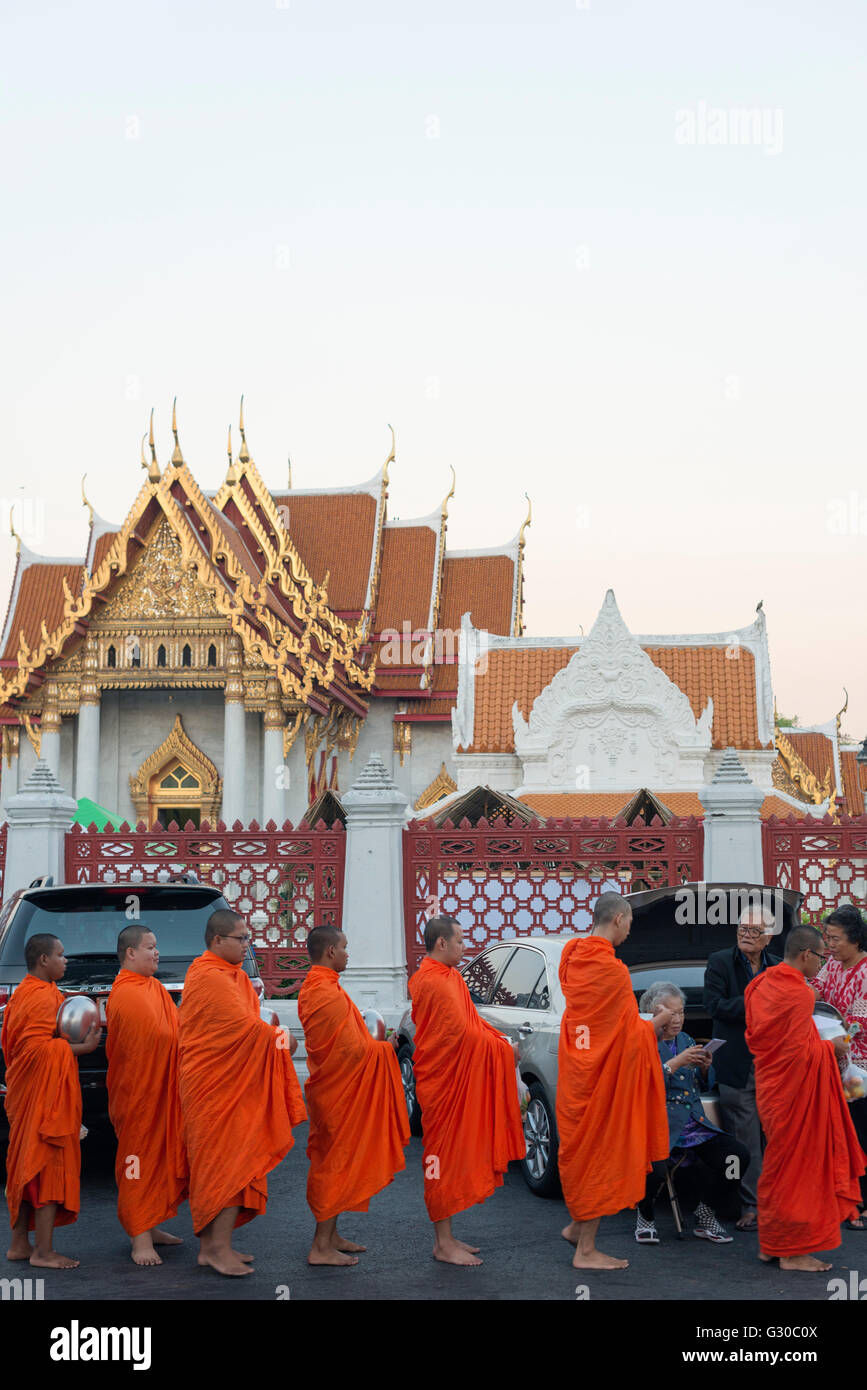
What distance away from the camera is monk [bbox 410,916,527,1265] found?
202 inches

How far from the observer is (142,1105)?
16.9 ft

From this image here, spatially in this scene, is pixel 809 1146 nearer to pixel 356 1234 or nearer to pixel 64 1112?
pixel 356 1234

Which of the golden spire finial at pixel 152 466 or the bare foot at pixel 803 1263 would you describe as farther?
the golden spire finial at pixel 152 466

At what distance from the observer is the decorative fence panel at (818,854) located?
10102 mm

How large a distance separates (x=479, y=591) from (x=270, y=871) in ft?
→ 70.2

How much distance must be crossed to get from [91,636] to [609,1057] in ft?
70.1

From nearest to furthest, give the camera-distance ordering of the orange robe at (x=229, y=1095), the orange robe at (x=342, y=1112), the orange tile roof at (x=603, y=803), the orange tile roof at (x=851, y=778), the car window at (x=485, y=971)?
the orange robe at (x=229, y=1095), the orange robe at (x=342, y=1112), the car window at (x=485, y=971), the orange tile roof at (x=603, y=803), the orange tile roof at (x=851, y=778)

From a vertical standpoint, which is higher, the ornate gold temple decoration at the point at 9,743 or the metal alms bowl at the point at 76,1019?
the ornate gold temple decoration at the point at 9,743

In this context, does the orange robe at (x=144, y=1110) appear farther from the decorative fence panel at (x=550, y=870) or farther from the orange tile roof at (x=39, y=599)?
the orange tile roof at (x=39, y=599)

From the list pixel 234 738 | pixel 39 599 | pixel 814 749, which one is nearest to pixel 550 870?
pixel 234 738

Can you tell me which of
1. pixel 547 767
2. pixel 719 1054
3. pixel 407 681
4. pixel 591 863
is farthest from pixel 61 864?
pixel 407 681

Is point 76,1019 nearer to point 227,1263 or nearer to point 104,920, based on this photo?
point 227,1263

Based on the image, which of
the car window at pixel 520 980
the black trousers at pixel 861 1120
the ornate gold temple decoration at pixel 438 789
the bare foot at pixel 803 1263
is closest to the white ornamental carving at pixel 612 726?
the ornate gold temple decoration at pixel 438 789

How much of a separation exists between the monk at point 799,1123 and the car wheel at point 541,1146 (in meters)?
1.35
